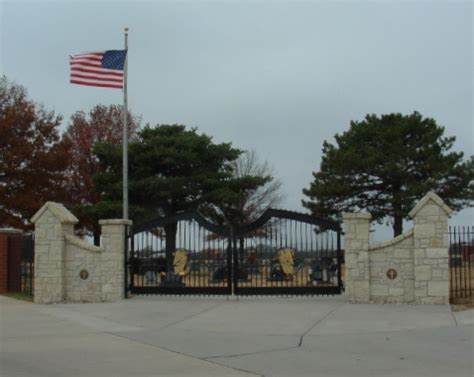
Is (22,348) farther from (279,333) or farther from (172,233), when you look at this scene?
(172,233)

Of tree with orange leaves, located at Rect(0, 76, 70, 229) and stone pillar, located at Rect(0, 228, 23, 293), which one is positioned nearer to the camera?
stone pillar, located at Rect(0, 228, 23, 293)

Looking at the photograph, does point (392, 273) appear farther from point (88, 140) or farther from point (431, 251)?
point (88, 140)

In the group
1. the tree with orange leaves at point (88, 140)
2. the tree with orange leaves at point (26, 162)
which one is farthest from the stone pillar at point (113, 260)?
the tree with orange leaves at point (88, 140)

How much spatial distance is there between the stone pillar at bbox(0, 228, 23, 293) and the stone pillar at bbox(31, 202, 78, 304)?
2.12 m

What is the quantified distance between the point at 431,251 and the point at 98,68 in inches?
490

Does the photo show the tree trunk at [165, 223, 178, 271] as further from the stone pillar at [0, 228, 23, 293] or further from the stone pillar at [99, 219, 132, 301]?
the stone pillar at [0, 228, 23, 293]

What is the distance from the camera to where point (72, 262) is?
53.7 feet

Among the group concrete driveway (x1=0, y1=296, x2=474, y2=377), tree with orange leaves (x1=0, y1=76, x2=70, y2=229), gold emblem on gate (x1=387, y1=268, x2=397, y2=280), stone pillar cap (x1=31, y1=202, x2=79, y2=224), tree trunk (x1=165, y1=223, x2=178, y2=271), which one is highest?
tree with orange leaves (x1=0, y1=76, x2=70, y2=229)

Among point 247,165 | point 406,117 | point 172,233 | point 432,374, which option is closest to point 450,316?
point 432,374

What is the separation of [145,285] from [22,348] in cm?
719

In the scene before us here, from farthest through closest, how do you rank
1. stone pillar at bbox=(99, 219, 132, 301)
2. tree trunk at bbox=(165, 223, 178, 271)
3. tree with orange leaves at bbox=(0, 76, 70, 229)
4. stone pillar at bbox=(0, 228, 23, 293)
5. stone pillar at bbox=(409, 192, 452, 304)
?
tree with orange leaves at bbox=(0, 76, 70, 229) → stone pillar at bbox=(0, 228, 23, 293) → tree trunk at bbox=(165, 223, 178, 271) → stone pillar at bbox=(99, 219, 132, 301) → stone pillar at bbox=(409, 192, 452, 304)

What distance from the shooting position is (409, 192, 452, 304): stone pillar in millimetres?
14266

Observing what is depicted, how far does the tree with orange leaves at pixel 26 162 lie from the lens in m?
33.4

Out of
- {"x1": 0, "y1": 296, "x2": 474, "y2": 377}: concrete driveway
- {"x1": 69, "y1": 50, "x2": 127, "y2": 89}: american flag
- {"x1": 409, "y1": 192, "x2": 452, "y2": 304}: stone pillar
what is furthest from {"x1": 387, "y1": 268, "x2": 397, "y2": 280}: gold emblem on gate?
{"x1": 69, "y1": 50, "x2": 127, "y2": 89}: american flag
